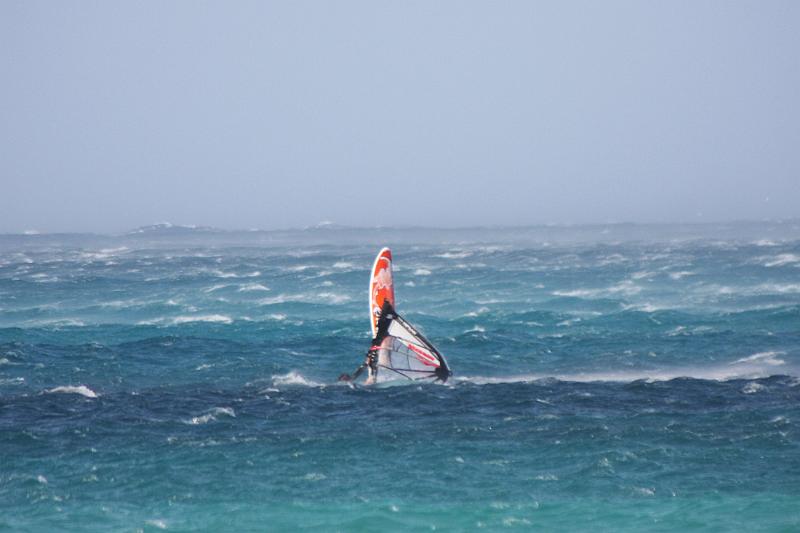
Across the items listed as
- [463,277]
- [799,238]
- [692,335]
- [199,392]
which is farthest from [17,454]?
[799,238]

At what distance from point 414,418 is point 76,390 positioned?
56.8 feet

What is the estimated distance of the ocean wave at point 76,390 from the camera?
44.7 meters

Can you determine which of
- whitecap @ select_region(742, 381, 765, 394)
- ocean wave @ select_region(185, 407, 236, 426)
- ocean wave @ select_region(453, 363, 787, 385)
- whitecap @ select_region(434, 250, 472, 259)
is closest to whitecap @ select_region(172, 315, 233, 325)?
ocean wave @ select_region(453, 363, 787, 385)

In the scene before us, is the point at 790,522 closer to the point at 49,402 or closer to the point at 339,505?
the point at 339,505

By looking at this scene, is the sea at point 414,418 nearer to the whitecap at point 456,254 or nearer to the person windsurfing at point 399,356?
the person windsurfing at point 399,356

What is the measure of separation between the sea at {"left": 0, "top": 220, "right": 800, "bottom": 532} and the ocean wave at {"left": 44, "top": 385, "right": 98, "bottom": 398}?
1.04ft

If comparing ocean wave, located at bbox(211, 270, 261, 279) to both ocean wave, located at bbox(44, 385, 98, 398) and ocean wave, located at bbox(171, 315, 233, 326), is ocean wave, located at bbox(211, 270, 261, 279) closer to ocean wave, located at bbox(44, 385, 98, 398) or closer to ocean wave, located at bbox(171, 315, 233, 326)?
ocean wave, located at bbox(171, 315, 233, 326)

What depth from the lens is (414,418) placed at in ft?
130

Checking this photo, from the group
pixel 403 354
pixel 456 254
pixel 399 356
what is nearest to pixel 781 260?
pixel 456 254

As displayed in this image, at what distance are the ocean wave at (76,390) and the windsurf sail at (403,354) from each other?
45.2ft

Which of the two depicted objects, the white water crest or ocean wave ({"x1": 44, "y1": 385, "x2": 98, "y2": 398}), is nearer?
ocean wave ({"x1": 44, "y1": 385, "x2": 98, "y2": 398})

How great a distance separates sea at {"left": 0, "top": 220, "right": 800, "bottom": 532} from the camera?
30297mm

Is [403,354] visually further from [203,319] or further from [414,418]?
[203,319]

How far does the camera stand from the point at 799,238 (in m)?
156
